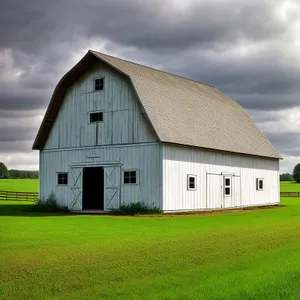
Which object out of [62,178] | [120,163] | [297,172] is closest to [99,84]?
[120,163]

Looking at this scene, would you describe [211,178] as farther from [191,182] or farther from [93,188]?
[93,188]

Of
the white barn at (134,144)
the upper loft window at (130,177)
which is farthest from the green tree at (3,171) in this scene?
the upper loft window at (130,177)

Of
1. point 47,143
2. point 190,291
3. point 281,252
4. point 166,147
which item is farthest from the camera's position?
point 47,143

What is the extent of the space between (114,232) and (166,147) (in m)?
10.6

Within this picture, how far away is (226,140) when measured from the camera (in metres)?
34.4

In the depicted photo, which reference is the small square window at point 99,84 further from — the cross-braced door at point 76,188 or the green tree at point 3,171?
the green tree at point 3,171

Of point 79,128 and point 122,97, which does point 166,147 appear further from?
point 79,128

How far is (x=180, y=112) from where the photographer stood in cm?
3130

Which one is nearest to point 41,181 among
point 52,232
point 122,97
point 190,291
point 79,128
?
point 79,128

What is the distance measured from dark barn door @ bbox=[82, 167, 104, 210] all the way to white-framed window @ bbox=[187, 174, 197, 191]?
5.63 m

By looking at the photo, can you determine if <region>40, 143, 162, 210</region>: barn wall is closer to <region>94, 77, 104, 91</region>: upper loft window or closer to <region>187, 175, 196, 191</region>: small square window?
<region>187, 175, 196, 191</region>: small square window

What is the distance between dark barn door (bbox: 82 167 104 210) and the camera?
31.5 meters

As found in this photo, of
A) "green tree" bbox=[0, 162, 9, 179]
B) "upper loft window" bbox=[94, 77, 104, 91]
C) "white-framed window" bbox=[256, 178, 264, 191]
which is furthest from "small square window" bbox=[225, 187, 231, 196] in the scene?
"green tree" bbox=[0, 162, 9, 179]

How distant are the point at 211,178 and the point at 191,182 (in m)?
2.42
